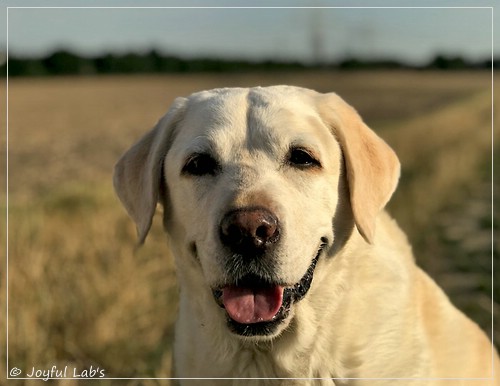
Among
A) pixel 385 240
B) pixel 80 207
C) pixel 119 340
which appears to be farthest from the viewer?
pixel 80 207

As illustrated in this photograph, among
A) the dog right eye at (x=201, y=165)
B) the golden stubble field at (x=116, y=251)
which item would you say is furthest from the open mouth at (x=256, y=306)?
the golden stubble field at (x=116, y=251)

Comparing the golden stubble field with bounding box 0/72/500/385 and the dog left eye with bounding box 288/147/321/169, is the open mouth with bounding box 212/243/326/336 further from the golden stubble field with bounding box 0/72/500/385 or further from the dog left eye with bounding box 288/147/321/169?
the golden stubble field with bounding box 0/72/500/385

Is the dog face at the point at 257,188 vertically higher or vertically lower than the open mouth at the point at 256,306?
higher

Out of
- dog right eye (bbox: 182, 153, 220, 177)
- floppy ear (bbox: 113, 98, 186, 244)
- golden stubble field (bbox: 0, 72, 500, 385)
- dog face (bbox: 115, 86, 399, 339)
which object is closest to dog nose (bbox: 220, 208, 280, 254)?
dog face (bbox: 115, 86, 399, 339)

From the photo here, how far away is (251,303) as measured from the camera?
3.64 meters

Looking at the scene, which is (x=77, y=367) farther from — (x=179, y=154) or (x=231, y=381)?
(x=179, y=154)

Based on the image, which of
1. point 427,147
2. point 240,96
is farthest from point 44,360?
point 427,147

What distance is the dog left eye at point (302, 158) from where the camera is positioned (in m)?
3.75

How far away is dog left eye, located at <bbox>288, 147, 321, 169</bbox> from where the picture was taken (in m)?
3.75

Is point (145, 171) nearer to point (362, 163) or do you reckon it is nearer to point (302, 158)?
point (302, 158)

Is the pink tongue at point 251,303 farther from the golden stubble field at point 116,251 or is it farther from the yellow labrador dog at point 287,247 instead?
the golden stubble field at point 116,251

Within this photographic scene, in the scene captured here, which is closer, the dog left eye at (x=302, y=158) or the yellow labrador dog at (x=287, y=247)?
the yellow labrador dog at (x=287, y=247)

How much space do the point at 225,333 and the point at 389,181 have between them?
1163mm

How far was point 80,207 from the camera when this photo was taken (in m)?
9.50
